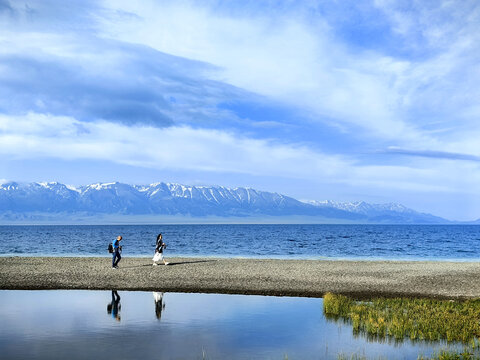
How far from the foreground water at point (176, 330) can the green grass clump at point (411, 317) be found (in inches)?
31.5

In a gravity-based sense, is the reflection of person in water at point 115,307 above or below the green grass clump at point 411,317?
below

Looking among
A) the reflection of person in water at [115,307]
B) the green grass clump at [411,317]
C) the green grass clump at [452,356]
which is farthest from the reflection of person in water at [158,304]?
the green grass clump at [452,356]

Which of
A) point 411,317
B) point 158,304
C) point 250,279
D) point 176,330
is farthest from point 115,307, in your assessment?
point 411,317

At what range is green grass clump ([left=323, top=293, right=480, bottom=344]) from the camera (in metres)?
18.0

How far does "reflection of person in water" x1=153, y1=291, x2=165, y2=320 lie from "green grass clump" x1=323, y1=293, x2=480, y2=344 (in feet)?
25.3

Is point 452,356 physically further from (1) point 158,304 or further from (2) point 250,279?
(2) point 250,279

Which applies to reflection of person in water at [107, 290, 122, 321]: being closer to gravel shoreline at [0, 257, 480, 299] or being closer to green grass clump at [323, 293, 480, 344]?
gravel shoreline at [0, 257, 480, 299]

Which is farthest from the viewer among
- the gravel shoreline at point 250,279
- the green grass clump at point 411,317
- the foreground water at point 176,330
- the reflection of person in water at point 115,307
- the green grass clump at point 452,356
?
the gravel shoreline at point 250,279

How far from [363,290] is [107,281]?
55.2 ft

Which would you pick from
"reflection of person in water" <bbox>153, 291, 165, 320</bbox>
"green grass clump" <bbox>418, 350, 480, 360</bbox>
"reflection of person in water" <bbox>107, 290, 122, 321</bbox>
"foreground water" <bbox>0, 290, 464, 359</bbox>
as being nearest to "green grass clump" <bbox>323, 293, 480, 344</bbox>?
"foreground water" <bbox>0, 290, 464, 359</bbox>

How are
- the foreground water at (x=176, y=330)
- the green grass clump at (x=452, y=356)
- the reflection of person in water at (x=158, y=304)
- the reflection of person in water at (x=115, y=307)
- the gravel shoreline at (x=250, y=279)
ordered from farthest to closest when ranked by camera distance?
the gravel shoreline at (x=250, y=279), the reflection of person in water at (x=158, y=304), the reflection of person in water at (x=115, y=307), the foreground water at (x=176, y=330), the green grass clump at (x=452, y=356)

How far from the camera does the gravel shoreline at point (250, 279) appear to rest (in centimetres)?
2906

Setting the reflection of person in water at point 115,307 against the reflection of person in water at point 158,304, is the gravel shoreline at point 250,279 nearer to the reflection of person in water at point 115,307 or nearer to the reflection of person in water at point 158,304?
the reflection of person in water at point 158,304

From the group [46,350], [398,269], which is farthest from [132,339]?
[398,269]
